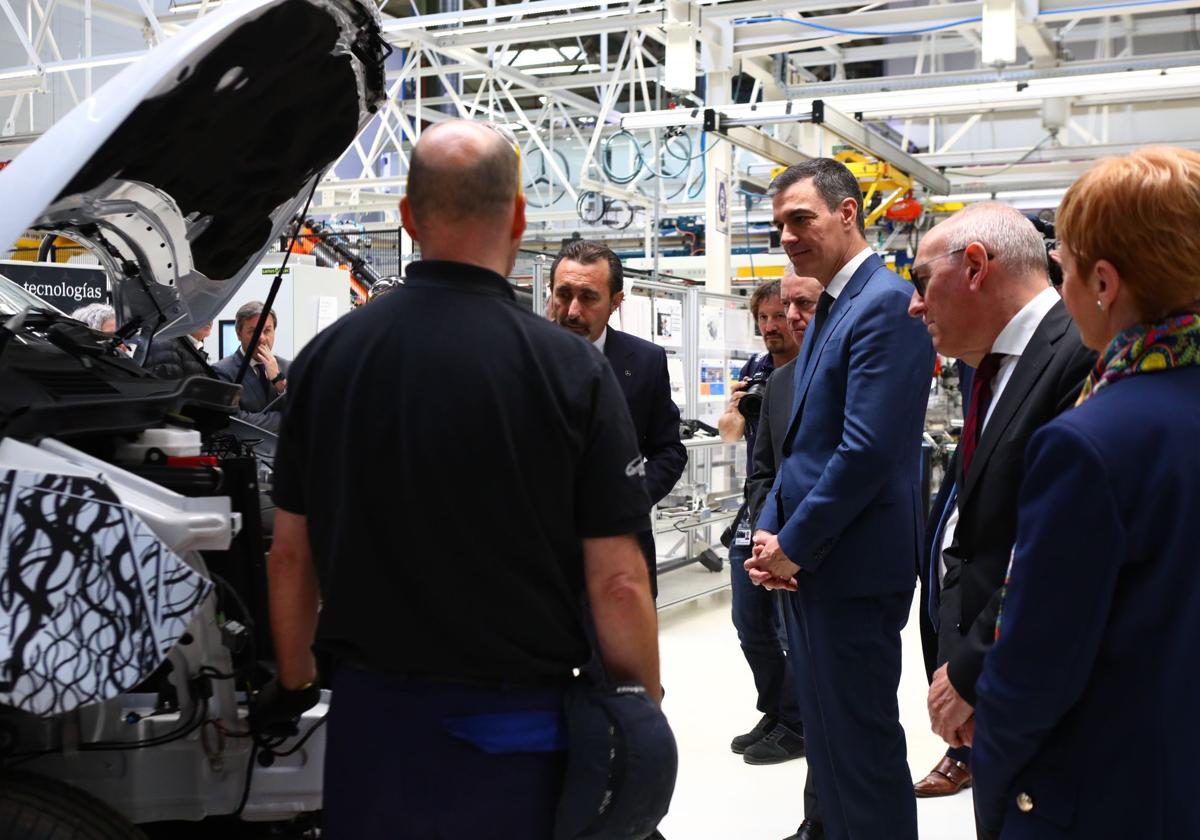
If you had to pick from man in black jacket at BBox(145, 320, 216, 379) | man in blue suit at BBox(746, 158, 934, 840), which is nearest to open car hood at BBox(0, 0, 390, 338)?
man in black jacket at BBox(145, 320, 216, 379)

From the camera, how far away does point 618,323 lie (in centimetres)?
656

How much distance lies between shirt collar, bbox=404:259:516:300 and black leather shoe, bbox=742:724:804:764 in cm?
320

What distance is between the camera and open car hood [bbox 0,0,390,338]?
1.97m

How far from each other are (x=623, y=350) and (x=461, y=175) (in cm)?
197

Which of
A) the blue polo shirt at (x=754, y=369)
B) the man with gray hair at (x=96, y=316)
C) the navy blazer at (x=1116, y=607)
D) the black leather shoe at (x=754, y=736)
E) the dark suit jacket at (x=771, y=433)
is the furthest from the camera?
the man with gray hair at (x=96, y=316)

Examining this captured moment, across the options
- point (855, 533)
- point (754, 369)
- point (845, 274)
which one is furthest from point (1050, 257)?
point (754, 369)

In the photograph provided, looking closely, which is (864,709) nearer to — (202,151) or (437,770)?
(437,770)

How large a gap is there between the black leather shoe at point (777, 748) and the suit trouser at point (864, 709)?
1.60 m

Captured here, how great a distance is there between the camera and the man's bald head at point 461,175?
1.64m

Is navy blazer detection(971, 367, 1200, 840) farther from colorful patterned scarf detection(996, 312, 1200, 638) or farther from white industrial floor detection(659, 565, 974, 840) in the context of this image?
white industrial floor detection(659, 565, 974, 840)

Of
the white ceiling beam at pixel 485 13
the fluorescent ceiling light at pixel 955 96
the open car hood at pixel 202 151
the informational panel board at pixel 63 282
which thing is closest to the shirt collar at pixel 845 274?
the open car hood at pixel 202 151

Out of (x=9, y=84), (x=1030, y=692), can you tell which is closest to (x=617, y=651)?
(x=1030, y=692)

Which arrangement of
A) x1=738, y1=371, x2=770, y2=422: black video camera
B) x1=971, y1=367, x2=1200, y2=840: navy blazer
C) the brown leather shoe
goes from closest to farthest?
1. x1=971, y1=367, x2=1200, y2=840: navy blazer
2. the brown leather shoe
3. x1=738, y1=371, x2=770, y2=422: black video camera

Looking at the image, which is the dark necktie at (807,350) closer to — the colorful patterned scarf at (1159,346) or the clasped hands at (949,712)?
the clasped hands at (949,712)
